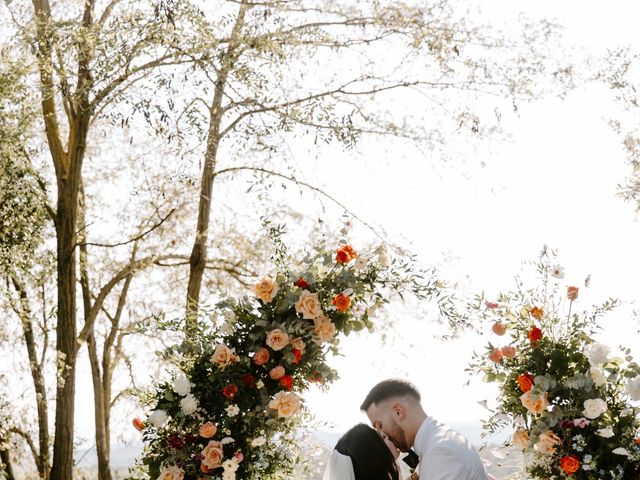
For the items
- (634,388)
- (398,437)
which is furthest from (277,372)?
(634,388)

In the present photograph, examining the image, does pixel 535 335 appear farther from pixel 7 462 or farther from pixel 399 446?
pixel 7 462

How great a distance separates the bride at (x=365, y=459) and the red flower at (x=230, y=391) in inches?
27.6

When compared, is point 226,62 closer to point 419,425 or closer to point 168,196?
point 168,196

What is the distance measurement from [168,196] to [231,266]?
52.8 inches

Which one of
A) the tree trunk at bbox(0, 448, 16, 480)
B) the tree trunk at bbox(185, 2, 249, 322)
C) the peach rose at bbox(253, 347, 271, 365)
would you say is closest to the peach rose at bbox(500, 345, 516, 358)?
the peach rose at bbox(253, 347, 271, 365)

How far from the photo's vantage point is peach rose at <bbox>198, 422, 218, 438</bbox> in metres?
5.03

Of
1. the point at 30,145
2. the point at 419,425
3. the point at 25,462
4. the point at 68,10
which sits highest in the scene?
the point at 68,10

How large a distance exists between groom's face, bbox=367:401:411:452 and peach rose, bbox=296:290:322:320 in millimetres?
685

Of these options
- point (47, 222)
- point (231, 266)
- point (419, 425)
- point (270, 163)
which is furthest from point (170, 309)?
point (419, 425)

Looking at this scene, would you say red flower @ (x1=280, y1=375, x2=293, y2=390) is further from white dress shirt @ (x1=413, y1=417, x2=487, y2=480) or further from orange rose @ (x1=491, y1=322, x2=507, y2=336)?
orange rose @ (x1=491, y1=322, x2=507, y2=336)

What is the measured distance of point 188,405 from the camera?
16.7ft

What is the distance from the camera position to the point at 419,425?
4789mm

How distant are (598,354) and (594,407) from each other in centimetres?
32

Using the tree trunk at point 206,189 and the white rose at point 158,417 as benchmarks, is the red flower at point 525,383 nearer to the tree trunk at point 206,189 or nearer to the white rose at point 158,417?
the white rose at point 158,417
